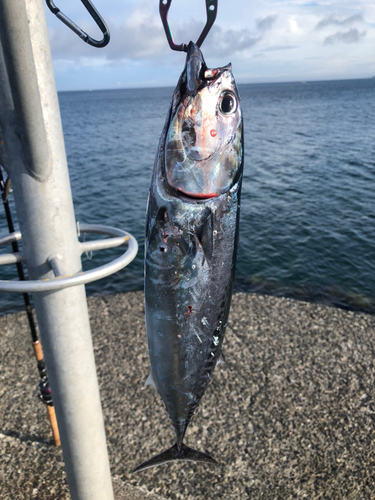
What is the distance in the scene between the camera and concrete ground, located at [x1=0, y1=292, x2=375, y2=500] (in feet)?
14.5

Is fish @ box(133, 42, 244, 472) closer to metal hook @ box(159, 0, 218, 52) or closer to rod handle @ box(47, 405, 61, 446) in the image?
metal hook @ box(159, 0, 218, 52)

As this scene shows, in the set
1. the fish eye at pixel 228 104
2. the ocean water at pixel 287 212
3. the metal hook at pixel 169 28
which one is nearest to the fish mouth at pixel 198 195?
the fish eye at pixel 228 104

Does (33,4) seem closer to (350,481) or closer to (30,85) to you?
(30,85)

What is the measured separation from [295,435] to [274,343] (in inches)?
73.1

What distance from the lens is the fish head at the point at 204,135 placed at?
4.93ft

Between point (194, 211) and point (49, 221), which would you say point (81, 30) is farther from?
point (194, 211)

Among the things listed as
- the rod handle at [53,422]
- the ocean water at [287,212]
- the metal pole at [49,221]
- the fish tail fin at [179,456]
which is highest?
the metal pole at [49,221]

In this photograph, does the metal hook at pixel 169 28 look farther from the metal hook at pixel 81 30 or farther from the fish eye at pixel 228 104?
the metal hook at pixel 81 30

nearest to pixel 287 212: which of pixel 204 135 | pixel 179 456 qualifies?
pixel 179 456

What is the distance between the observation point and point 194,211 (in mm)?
1553

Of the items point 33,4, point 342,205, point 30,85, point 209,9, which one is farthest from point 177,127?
point 342,205

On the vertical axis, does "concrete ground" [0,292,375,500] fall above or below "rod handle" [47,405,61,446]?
below

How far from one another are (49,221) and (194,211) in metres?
0.74

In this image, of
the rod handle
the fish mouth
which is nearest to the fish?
the fish mouth
